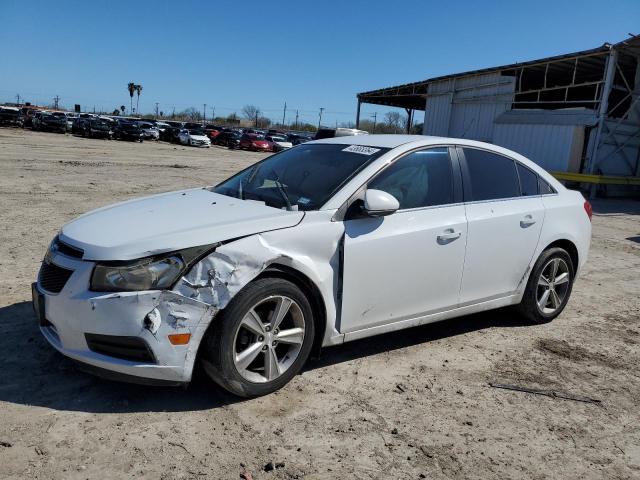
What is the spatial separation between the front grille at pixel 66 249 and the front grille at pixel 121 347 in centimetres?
49

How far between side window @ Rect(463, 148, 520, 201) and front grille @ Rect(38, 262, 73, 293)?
301 centimetres

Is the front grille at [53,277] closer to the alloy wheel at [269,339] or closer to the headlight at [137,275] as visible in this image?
the headlight at [137,275]

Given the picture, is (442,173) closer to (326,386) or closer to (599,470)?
(326,386)

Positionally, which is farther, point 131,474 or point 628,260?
point 628,260

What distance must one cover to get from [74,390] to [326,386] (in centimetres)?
157

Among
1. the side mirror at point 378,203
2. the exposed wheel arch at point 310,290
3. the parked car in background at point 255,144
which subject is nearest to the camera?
the exposed wheel arch at point 310,290

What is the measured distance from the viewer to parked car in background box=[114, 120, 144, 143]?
39.6 metres

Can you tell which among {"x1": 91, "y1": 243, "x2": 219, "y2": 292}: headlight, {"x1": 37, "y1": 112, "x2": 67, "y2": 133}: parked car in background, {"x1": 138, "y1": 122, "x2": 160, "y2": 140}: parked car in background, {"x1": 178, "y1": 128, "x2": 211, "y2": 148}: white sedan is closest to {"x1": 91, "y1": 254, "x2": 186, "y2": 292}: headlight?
{"x1": 91, "y1": 243, "x2": 219, "y2": 292}: headlight

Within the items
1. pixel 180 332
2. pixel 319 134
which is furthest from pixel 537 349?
pixel 319 134

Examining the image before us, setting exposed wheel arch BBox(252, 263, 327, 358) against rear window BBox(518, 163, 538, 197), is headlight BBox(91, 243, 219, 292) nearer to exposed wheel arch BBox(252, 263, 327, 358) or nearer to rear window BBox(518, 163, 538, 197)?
exposed wheel arch BBox(252, 263, 327, 358)

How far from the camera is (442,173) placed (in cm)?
425

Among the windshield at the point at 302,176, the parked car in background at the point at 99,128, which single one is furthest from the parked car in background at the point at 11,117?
the windshield at the point at 302,176

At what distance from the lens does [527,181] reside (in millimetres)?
4891

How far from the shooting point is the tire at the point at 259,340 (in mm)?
3088
